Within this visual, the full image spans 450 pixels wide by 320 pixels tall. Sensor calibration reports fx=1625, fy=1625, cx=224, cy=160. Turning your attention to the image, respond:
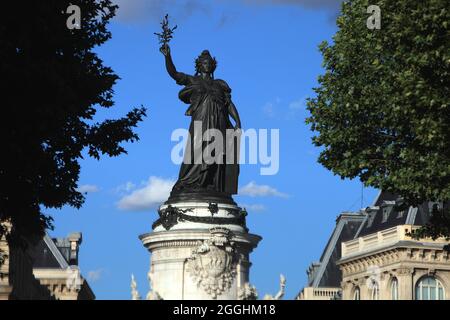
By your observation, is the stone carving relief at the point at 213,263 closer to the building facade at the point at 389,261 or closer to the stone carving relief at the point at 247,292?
the stone carving relief at the point at 247,292

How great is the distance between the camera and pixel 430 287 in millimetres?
95500

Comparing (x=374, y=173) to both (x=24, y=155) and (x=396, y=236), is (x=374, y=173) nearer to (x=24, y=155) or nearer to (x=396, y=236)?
(x=24, y=155)

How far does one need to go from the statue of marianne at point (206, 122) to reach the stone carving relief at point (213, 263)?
6.00ft

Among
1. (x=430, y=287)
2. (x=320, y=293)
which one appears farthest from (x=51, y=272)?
(x=430, y=287)

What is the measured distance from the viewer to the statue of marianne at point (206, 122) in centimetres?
4841

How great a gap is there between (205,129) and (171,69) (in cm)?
216

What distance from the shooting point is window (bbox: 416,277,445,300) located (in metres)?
94.8

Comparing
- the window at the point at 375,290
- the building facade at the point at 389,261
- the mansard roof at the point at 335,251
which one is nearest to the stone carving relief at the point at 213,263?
the building facade at the point at 389,261

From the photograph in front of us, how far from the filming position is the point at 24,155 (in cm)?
4244

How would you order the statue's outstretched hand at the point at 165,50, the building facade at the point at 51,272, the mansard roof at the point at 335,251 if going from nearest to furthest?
the statue's outstretched hand at the point at 165,50 < the building facade at the point at 51,272 < the mansard roof at the point at 335,251

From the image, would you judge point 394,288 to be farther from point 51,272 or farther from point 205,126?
point 205,126

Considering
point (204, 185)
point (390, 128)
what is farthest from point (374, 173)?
point (204, 185)

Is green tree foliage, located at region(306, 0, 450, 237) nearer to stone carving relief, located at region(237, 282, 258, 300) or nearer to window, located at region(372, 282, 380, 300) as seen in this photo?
stone carving relief, located at region(237, 282, 258, 300)
